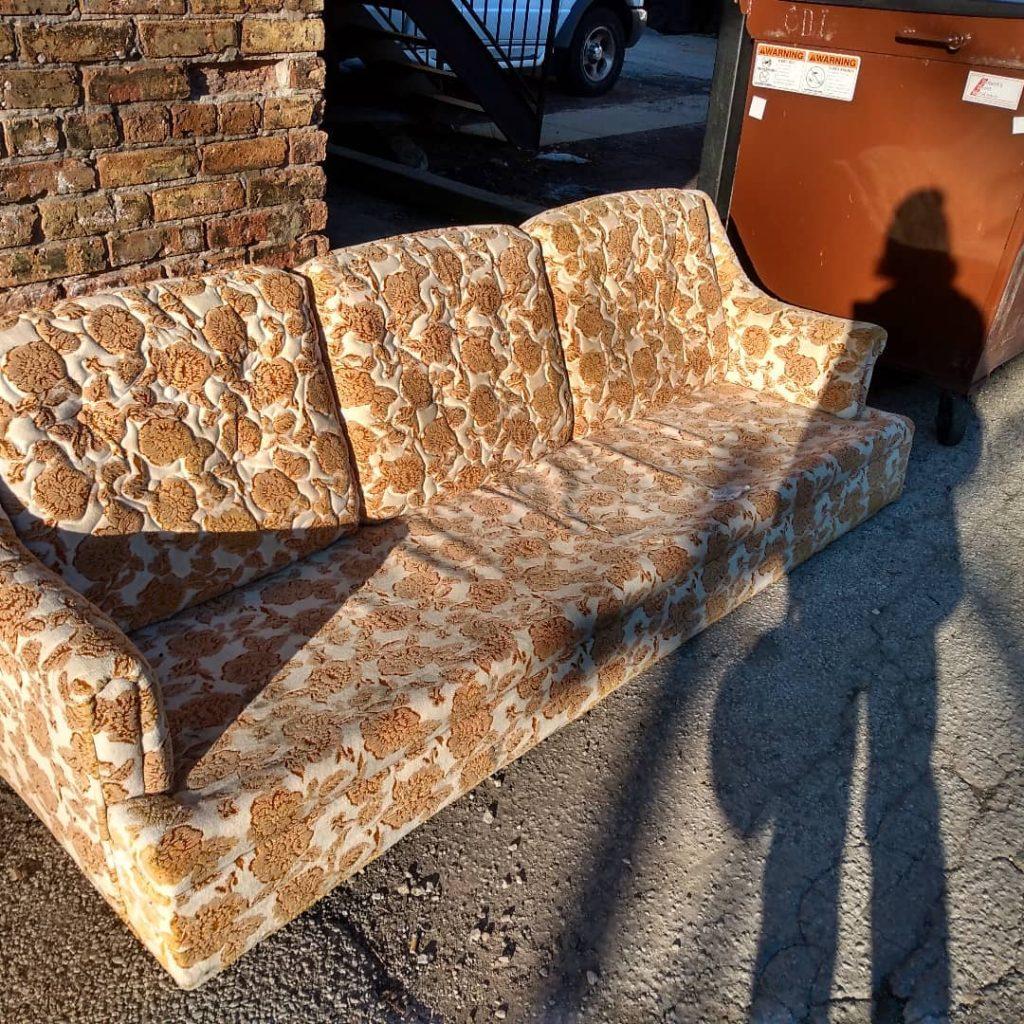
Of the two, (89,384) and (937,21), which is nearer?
(89,384)

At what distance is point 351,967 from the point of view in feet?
6.51

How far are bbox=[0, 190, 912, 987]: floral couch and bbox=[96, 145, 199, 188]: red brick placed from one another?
0.44 meters

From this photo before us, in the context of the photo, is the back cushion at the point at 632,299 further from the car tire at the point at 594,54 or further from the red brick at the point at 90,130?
the car tire at the point at 594,54

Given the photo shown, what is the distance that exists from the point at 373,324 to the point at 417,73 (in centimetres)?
608

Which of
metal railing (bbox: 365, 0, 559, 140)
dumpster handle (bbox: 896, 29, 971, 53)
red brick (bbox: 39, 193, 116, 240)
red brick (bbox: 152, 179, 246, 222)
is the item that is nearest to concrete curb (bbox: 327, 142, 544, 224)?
metal railing (bbox: 365, 0, 559, 140)

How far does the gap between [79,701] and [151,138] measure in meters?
1.53

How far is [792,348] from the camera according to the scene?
139 inches

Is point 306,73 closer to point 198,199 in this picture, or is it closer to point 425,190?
point 198,199

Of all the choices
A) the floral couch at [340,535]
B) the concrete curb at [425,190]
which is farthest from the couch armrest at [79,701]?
the concrete curb at [425,190]

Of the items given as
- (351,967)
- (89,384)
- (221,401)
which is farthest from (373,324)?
(351,967)

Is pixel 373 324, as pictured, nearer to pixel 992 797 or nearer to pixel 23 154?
pixel 23 154

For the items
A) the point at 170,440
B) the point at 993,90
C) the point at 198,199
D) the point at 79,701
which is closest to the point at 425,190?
the point at 993,90

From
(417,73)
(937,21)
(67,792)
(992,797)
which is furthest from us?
(417,73)

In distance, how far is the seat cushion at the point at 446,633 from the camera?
5.99 feet
